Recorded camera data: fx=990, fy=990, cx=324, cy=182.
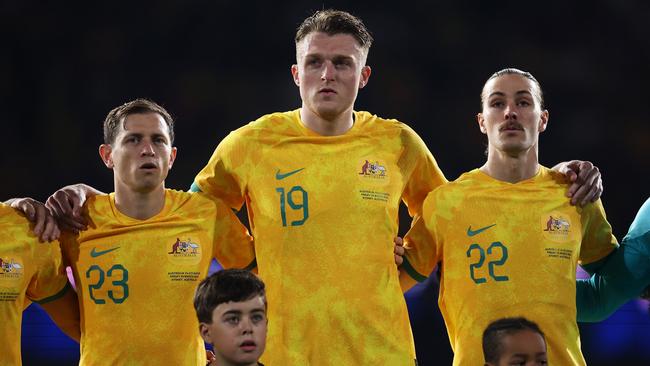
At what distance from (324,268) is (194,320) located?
544 millimetres

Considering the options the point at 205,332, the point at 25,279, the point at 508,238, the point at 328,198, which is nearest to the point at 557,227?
the point at 508,238

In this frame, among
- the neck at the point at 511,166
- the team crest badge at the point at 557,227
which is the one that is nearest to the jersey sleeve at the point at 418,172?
the neck at the point at 511,166

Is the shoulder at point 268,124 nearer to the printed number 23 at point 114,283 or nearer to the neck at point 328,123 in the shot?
the neck at point 328,123

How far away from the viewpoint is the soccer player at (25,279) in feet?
11.8

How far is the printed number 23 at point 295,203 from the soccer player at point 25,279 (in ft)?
2.83

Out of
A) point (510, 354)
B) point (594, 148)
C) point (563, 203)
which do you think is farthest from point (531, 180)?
point (594, 148)

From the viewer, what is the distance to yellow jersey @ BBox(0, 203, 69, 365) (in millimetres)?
3586

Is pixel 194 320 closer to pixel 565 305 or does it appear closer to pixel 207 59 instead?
pixel 565 305

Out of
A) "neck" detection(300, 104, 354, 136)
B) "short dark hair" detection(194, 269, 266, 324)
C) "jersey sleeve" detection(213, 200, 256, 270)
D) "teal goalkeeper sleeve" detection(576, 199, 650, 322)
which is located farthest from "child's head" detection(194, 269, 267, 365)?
"teal goalkeeper sleeve" detection(576, 199, 650, 322)

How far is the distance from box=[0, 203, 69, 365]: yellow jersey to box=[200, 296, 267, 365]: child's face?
741 millimetres

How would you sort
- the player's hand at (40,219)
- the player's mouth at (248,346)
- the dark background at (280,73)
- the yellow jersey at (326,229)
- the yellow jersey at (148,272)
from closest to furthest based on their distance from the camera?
the player's mouth at (248,346) < the yellow jersey at (326,229) < the yellow jersey at (148,272) < the player's hand at (40,219) < the dark background at (280,73)

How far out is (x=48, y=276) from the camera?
3695 mm

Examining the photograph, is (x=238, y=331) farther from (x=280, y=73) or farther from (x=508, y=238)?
(x=280, y=73)

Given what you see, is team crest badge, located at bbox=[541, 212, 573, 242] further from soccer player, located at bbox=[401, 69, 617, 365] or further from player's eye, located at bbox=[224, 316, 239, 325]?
player's eye, located at bbox=[224, 316, 239, 325]
